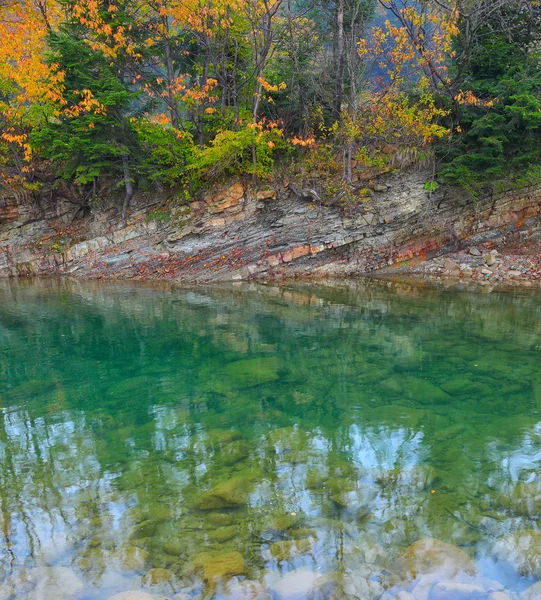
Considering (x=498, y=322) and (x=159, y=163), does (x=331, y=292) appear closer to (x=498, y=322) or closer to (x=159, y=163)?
(x=498, y=322)

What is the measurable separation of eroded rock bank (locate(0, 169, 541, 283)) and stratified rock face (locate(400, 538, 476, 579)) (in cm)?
1293

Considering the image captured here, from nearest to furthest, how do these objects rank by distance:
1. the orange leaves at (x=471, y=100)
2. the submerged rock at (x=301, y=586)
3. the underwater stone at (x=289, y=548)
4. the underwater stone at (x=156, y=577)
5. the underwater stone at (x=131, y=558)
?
the submerged rock at (x=301, y=586), the underwater stone at (x=156, y=577), the underwater stone at (x=131, y=558), the underwater stone at (x=289, y=548), the orange leaves at (x=471, y=100)

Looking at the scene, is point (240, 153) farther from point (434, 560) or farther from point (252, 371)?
point (434, 560)

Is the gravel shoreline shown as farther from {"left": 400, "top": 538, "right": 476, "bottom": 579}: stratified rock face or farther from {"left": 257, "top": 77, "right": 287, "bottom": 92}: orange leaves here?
{"left": 400, "top": 538, "right": 476, "bottom": 579}: stratified rock face

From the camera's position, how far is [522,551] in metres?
3.62

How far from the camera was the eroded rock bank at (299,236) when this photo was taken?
53.8 ft

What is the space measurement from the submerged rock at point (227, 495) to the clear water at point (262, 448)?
0.08 ft

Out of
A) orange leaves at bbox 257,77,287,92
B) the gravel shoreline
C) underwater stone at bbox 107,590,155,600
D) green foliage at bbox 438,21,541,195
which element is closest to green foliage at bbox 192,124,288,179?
orange leaves at bbox 257,77,287,92

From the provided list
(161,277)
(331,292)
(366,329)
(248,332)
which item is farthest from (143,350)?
(161,277)

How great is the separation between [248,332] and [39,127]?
14.3m

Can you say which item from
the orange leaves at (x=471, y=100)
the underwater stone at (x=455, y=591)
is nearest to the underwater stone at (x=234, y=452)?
the underwater stone at (x=455, y=591)

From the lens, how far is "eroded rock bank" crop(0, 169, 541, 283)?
16391 millimetres

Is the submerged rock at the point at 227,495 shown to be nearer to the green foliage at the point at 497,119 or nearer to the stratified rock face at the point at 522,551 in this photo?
the stratified rock face at the point at 522,551

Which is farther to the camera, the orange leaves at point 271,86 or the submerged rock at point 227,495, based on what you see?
the orange leaves at point 271,86
